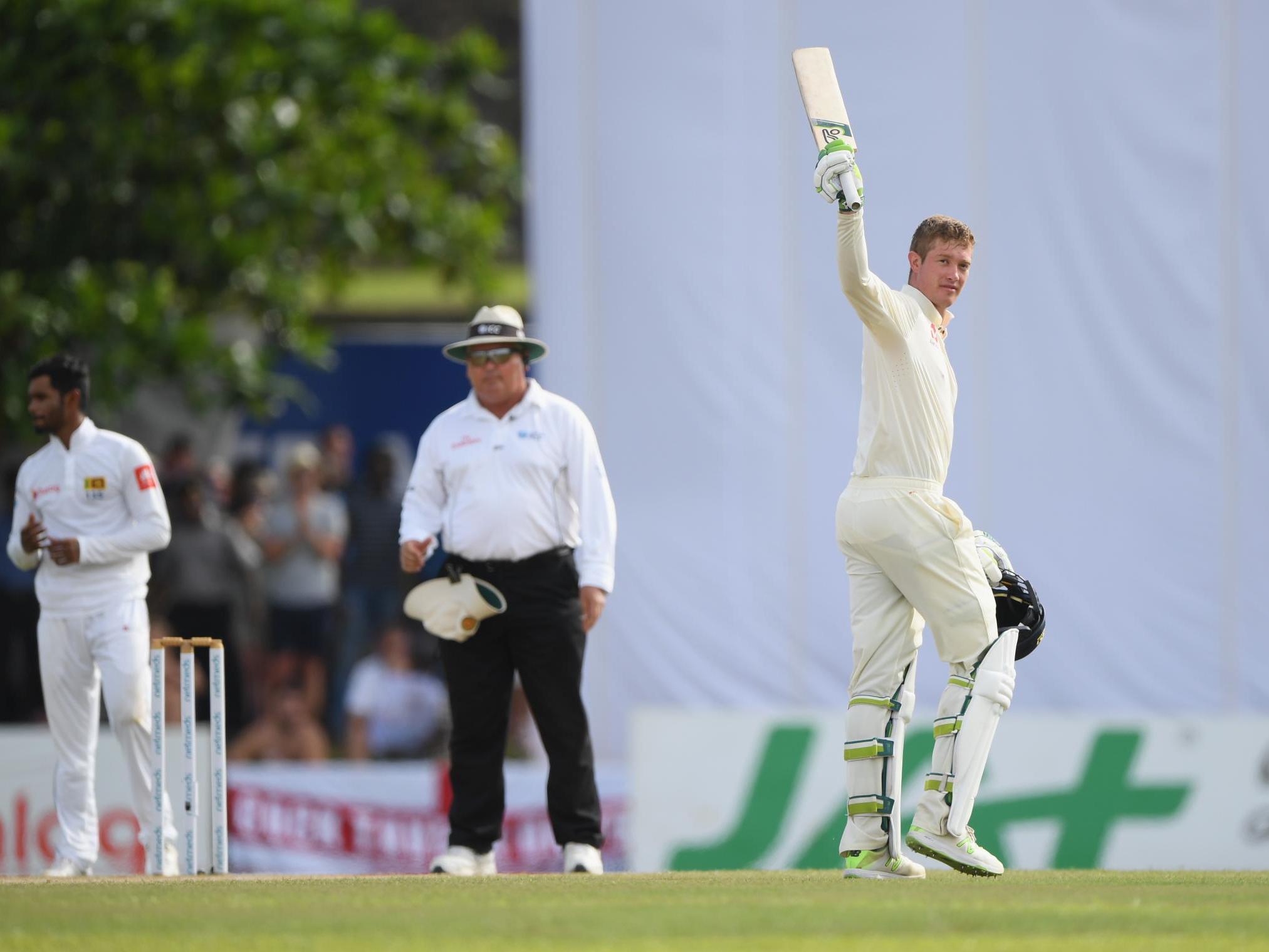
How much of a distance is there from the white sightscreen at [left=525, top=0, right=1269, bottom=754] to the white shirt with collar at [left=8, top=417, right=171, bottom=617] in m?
4.05

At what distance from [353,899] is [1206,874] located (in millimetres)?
2976

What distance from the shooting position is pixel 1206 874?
7.25 metres

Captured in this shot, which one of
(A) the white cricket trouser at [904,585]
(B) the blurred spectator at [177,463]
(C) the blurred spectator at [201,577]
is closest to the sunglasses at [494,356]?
(A) the white cricket trouser at [904,585]

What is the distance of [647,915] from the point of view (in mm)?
5547

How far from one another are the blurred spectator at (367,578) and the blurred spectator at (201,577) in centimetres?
66

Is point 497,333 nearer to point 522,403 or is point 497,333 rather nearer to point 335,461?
point 522,403

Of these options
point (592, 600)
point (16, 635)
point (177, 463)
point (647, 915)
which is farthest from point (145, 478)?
point (16, 635)

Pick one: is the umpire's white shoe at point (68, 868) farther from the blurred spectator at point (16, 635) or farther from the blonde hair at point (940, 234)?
the blurred spectator at point (16, 635)

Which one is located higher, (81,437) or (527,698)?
(81,437)

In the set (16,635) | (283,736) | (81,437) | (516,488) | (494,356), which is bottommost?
(283,736)

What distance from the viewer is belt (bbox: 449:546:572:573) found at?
303 inches

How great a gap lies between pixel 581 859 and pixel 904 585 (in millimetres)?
1878

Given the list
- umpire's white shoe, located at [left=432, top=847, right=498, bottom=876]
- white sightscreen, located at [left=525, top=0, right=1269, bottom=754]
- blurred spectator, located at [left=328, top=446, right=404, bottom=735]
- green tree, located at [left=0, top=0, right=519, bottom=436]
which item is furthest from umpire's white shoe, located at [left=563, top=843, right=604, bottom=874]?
green tree, located at [left=0, top=0, right=519, bottom=436]

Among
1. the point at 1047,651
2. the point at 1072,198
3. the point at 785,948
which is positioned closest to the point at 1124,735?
the point at 1047,651
